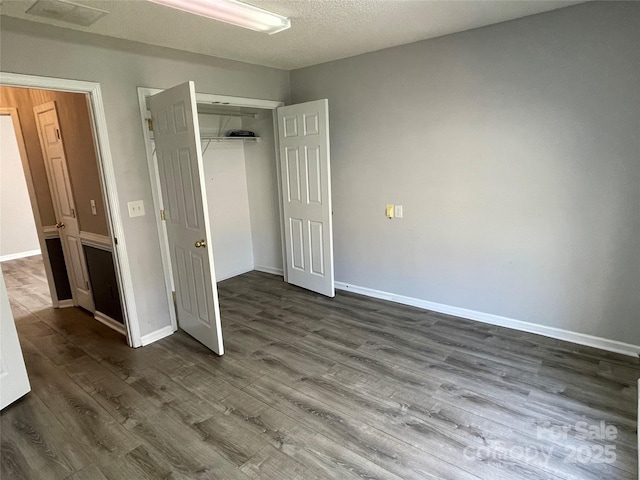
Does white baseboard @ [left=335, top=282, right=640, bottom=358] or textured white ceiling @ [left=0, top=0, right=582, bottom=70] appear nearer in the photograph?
textured white ceiling @ [left=0, top=0, right=582, bottom=70]

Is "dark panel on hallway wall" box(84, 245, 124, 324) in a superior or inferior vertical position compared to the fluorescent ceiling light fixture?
inferior

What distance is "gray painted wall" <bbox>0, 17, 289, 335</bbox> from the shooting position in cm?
241

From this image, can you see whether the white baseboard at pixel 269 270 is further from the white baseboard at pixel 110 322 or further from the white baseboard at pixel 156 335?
the white baseboard at pixel 110 322

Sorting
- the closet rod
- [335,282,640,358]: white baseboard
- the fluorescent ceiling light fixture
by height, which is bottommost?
[335,282,640,358]: white baseboard

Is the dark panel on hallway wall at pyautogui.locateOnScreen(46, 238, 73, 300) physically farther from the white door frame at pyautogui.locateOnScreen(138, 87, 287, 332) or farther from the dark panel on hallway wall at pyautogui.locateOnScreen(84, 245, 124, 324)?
the white door frame at pyautogui.locateOnScreen(138, 87, 287, 332)

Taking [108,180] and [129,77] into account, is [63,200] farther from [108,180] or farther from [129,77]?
[129,77]

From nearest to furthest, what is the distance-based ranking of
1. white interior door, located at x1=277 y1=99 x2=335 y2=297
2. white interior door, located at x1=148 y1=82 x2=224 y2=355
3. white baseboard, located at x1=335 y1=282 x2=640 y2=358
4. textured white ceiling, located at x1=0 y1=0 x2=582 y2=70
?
1. textured white ceiling, located at x1=0 y1=0 x2=582 y2=70
2. white interior door, located at x1=148 y1=82 x2=224 y2=355
3. white baseboard, located at x1=335 y1=282 x2=640 y2=358
4. white interior door, located at x1=277 y1=99 x2=335 y2=297

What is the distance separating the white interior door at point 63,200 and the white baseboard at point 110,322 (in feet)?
0.45

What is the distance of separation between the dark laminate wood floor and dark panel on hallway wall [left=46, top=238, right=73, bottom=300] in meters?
0.71

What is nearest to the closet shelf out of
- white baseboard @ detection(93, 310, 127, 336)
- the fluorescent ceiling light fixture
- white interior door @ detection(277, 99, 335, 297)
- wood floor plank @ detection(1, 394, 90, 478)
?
white interior door @ detection(277, 99, 335, 297)

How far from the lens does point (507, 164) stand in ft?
9.87

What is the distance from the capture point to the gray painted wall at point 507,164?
257 centimetres

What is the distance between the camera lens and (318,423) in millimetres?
2199

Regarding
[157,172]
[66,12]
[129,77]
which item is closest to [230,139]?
[157,172]
